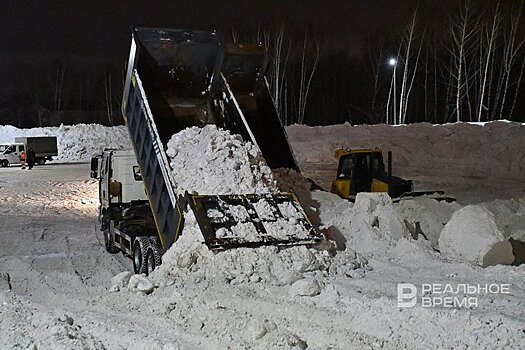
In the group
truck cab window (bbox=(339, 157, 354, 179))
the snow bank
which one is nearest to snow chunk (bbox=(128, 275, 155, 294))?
truck cab window (bbox=(339, 157, 354, 179))

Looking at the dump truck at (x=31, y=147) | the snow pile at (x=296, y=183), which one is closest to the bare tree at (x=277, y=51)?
the dump truck at (x=31, y=147)

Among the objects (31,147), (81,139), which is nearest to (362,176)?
(31,147)

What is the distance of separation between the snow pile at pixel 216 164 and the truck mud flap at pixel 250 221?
31 cm

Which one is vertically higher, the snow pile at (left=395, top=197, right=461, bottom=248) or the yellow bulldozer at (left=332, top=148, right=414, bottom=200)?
the snow pile at (left=395, top=197, right=461, bottom=248)

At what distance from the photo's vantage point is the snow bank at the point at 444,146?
24.0 metres

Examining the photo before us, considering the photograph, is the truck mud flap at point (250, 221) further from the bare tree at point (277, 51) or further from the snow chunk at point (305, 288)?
the bare tree at point (277, 51)

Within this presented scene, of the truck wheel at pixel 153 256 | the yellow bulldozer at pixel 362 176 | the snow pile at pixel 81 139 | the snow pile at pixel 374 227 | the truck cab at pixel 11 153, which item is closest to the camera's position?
the truck wheel at pixel 153 256

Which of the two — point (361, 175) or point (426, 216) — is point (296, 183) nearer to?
point (426, 216)

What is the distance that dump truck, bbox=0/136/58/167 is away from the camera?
114 ft

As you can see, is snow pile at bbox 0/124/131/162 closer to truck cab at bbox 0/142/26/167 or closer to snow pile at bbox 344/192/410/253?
truck cab at bbox 0/142/26/167

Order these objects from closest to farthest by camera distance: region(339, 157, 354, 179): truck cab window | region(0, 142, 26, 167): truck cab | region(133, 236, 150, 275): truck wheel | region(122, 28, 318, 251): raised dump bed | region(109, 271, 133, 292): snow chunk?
region(109, 271, 133, 292): snow chunk < region(133, 236, 150, 275): truck wheel < region(122, 28, 318, 251): raised dump bed < region(339, 157, 354, 179): truck cab window < region(0, 142, 26, 167): truck cab

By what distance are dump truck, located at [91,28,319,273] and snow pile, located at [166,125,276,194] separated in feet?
0.69

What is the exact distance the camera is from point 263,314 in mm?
6246

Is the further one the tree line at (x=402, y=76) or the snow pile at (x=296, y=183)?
the tree line at (x=402, y=76)
